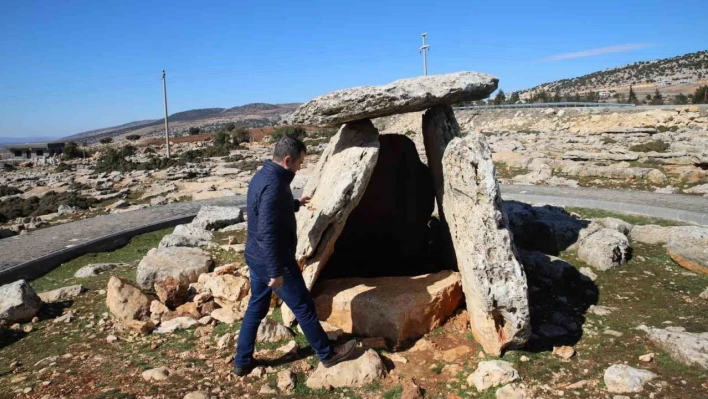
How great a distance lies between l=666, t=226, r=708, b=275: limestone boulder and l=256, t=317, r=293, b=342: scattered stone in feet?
21.0

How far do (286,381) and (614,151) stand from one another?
61.9 feet

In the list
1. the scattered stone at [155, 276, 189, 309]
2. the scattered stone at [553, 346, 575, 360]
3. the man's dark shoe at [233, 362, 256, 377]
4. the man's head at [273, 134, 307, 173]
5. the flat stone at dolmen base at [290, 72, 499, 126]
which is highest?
the flat stone at dolmen base at [290, 72, 499, 126]

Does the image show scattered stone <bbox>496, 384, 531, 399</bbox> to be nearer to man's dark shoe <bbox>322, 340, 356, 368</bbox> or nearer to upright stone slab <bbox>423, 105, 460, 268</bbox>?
man's dark shoe <bbox>322, 340, 356, 368</bbox>

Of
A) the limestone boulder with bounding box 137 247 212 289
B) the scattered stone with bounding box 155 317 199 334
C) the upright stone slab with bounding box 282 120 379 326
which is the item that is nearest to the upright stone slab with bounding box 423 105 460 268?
the upright stone slab with bounding box 282 120 379 326

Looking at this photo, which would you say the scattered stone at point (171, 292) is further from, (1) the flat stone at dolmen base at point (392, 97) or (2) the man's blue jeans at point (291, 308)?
(1) the flat stone at dolmen base at point (392, 97)

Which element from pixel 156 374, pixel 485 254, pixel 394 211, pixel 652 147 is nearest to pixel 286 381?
pixel 156 374

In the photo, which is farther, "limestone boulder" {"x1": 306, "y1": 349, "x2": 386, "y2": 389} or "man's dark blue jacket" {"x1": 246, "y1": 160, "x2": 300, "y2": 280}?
"limestone boulder" {"x1": 306, "y1": 349, "x2": 386, "y2": 389}

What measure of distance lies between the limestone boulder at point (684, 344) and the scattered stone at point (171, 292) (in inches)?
243

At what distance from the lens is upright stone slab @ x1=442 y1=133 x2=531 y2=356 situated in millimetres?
5672

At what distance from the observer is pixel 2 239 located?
1264 cm

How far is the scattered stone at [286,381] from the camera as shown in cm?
526

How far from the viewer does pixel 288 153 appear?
5242mm

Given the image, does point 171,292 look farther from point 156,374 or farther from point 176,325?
point 156,374

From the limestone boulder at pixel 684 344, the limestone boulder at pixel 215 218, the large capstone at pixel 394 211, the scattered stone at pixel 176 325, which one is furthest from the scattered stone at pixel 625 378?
the limestone boulder at pixel 215 218
